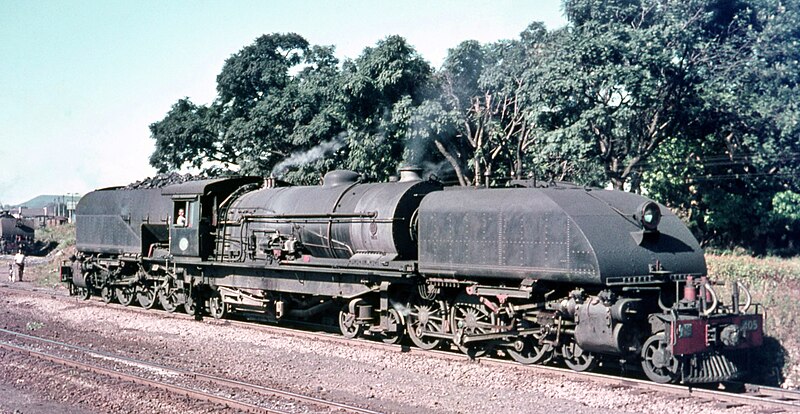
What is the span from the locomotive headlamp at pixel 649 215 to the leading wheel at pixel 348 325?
628 cm

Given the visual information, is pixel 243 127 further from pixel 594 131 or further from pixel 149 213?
pixel 594 131

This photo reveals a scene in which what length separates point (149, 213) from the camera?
19516mm

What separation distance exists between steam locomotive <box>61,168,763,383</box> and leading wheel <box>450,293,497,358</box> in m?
0.03

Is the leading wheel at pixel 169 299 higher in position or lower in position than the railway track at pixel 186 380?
higher

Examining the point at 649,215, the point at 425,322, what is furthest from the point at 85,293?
the point at 649,215

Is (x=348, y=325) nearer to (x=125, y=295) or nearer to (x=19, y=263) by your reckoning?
(x=125, y=295)

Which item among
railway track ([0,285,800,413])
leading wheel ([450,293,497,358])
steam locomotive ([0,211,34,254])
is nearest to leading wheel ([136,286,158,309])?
railway track ([0,285,800,413])

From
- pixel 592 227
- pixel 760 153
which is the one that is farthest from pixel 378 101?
pixel 592 227

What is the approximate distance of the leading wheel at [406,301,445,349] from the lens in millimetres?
13141

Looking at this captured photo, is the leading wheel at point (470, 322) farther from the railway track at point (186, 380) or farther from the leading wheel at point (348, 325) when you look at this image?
the railway track at point (186, 380)

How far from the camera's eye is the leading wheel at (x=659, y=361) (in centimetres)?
1018

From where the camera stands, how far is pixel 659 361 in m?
10.2

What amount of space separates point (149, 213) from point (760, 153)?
17950mm

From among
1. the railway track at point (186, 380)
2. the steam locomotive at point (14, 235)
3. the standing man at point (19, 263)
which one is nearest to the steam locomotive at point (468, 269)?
the railway track at point (186, 380)
